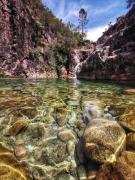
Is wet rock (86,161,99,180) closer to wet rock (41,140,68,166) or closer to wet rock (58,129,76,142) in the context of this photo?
wet rock (41,140,68,166)

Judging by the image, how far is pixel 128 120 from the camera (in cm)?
528

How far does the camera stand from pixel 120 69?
58.3 feet

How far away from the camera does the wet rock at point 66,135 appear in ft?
15.9

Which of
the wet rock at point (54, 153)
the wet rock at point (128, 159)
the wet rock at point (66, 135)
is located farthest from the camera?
the wet rock at point (66, 135)

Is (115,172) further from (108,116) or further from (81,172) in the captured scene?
(108,116)

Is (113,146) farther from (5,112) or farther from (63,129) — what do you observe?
(5,112)

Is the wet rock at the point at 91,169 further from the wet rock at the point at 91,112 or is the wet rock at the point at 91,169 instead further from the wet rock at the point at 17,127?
the wet rock at the point at 17,127

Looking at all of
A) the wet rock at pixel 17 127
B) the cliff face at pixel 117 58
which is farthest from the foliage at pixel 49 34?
the wet rock at pixel 17 127

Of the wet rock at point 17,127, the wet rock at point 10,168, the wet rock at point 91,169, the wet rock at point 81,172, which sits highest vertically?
the wet rock at point 17,127

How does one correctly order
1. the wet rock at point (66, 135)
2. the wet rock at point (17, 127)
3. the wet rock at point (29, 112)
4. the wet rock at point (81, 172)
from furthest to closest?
the wet rock at point (29, 112)
the wet rock at point (17, 127)
the wet rock at point (66, 135)
the wet rock at point (81, 172)

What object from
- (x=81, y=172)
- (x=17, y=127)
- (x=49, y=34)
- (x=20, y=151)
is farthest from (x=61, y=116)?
(x=49, y=34)

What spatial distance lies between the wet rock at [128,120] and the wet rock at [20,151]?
2.22 meters

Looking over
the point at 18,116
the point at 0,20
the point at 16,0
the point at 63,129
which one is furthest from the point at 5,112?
the point at 16,0

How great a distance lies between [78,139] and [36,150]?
951mm
